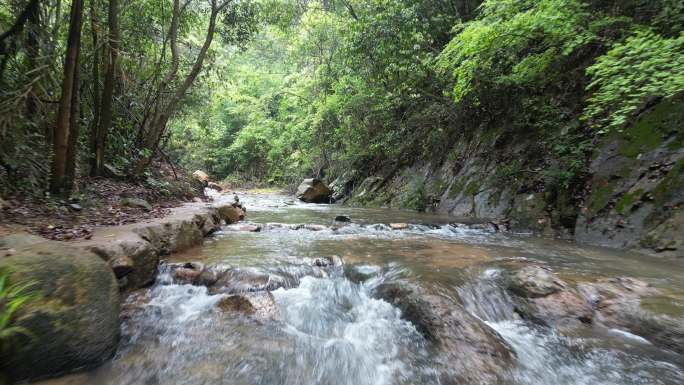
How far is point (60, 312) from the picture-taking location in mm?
2285

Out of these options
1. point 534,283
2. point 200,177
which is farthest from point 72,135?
point 200,177

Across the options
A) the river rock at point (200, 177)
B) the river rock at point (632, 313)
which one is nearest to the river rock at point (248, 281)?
the river rock at point (632, 313)

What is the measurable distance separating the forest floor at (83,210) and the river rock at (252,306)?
1.88 metres

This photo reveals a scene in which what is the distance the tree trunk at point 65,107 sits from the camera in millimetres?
4566

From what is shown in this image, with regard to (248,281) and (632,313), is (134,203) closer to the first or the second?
(248,281)

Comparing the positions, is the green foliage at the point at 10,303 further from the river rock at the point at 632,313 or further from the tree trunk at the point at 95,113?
the tree trunk at the point at 95,113

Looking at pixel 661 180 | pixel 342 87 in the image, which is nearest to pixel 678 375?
pixel 661 180

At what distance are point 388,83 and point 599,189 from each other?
919 centimetres

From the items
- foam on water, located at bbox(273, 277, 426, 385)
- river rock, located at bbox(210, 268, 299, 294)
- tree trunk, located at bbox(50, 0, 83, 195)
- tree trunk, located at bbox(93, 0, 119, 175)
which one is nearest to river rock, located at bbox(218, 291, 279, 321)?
foam on water, located at bbox(273, 277, 426, 385)

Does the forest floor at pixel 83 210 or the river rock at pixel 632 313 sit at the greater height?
Answer: the forest floor at pixel 83 210

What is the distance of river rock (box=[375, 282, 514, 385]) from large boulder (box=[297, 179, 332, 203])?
13.5 metres

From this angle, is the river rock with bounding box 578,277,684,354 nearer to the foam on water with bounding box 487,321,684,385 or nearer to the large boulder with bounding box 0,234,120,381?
the foam on water with bounding box 487,321,684,385

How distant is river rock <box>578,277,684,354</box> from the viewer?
2.82 m

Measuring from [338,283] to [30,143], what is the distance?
16.4 feet
